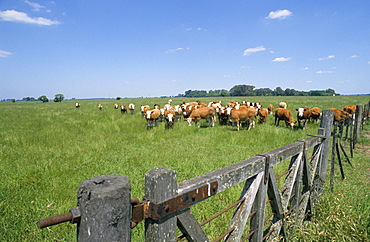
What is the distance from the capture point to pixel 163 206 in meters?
1.13

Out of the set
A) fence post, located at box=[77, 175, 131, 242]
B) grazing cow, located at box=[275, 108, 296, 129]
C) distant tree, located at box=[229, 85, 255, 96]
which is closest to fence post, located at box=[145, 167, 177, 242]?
fence post, located at box=[77, 175, 131, 242]

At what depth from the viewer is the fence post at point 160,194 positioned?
42.9 inches

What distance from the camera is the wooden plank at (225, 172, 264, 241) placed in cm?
186

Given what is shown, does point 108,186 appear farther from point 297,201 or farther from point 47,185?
point 47,185

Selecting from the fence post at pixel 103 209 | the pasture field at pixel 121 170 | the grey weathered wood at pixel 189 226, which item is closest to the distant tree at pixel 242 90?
the pasture field at pixel 121 170

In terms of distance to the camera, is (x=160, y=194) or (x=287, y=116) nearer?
(x=160, y=194)

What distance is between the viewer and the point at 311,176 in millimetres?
3100

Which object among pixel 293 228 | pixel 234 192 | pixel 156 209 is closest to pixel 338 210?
pixel 293 228

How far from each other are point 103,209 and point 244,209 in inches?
55.4

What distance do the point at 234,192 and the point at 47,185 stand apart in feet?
14.2

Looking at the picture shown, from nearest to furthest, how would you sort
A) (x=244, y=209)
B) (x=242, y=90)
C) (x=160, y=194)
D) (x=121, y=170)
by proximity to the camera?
(x=160, y=194)
(x=244, y=209)
(x=121, y=170)
(x=242, y=90)

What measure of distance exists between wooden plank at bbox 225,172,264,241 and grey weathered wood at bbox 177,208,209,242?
A: 1.80 feet

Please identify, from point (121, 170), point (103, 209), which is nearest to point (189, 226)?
point (103, 209)

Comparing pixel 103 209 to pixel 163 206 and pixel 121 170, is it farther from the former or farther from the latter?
pixel 121 170
